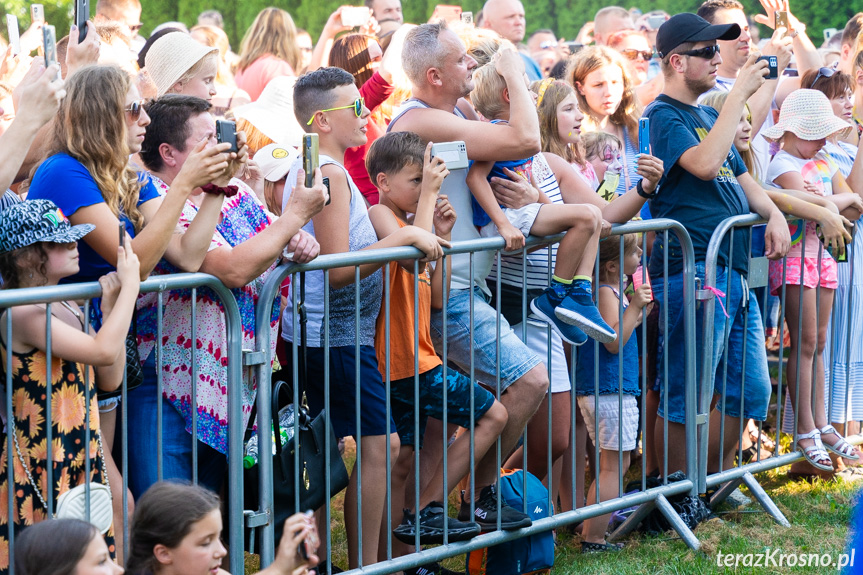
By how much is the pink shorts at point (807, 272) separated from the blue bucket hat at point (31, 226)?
150 inches

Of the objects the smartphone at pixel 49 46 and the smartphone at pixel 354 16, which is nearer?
the smartphone at pixel 49 46

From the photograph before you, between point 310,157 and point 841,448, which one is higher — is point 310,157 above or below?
above

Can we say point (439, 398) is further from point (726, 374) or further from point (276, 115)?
point (276, 115)

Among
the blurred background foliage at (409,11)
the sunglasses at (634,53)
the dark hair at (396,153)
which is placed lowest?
the dark hair at (396,153)

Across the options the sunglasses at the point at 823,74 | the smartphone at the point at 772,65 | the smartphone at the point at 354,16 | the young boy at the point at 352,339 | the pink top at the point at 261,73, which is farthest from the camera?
the smartphone at the point at 354,16

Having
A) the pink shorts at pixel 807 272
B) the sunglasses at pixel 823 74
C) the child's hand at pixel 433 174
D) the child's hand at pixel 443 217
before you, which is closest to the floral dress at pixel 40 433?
the child's hand at pixel 433 174

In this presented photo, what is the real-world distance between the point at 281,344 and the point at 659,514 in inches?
79.0

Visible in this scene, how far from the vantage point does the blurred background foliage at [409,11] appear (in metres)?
14.4

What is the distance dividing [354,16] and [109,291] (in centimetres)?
550

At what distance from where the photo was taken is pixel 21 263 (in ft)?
10.8

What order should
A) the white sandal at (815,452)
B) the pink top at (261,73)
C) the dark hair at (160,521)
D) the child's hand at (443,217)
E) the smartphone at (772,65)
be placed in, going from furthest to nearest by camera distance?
the pink top at (261,73)
the white sandal at (815,452)
the smartphone at (772,65)
the child's hand at (443,217)
the dark hair at (160,521)

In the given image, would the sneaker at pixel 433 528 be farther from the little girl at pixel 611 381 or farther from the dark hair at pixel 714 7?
the dark hair at pixel 714 7

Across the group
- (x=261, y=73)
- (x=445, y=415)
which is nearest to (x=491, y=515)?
(x=445, y=415)

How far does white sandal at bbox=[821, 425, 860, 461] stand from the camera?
225 inches
